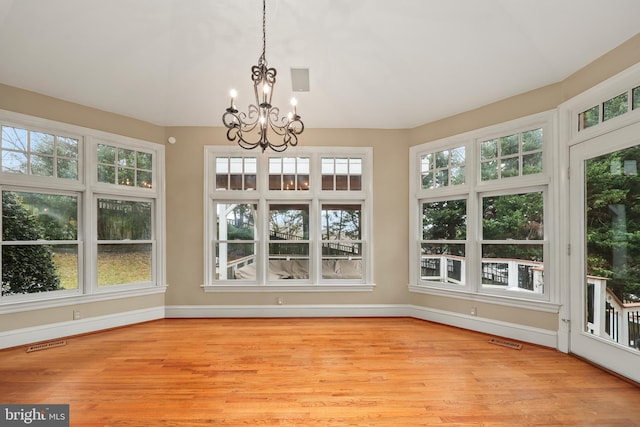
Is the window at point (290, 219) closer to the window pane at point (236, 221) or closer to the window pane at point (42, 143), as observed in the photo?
the window pane at point (236, 221)

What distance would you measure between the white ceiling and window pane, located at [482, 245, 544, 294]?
1899 millimetres

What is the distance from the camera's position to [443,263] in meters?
4.16

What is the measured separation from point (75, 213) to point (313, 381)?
3630 mm

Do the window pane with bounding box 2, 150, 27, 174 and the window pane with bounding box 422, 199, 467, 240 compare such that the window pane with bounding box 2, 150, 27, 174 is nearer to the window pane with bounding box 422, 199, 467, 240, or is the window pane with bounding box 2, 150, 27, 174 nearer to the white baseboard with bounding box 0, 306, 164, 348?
the white baseboard with bounding box 0, 306, 164, 348

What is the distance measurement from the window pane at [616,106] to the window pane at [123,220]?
551 centimetres

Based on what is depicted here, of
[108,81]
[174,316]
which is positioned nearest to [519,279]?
[174,316]

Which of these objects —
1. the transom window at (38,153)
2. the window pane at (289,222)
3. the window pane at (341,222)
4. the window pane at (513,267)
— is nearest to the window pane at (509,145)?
the window pane at (513,267)

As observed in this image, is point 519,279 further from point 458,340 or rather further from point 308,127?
point 308,127

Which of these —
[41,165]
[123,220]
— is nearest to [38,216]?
[41,165]

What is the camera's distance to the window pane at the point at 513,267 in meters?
3.42

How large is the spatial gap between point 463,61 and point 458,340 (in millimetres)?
3257

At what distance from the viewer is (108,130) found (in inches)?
155

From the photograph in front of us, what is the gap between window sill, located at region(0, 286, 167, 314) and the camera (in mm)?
3254

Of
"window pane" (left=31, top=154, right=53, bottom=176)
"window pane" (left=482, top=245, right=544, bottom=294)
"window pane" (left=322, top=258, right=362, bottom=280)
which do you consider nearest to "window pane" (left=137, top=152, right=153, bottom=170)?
"window pane" (left=31, top=154, right=53, bottom=176)
